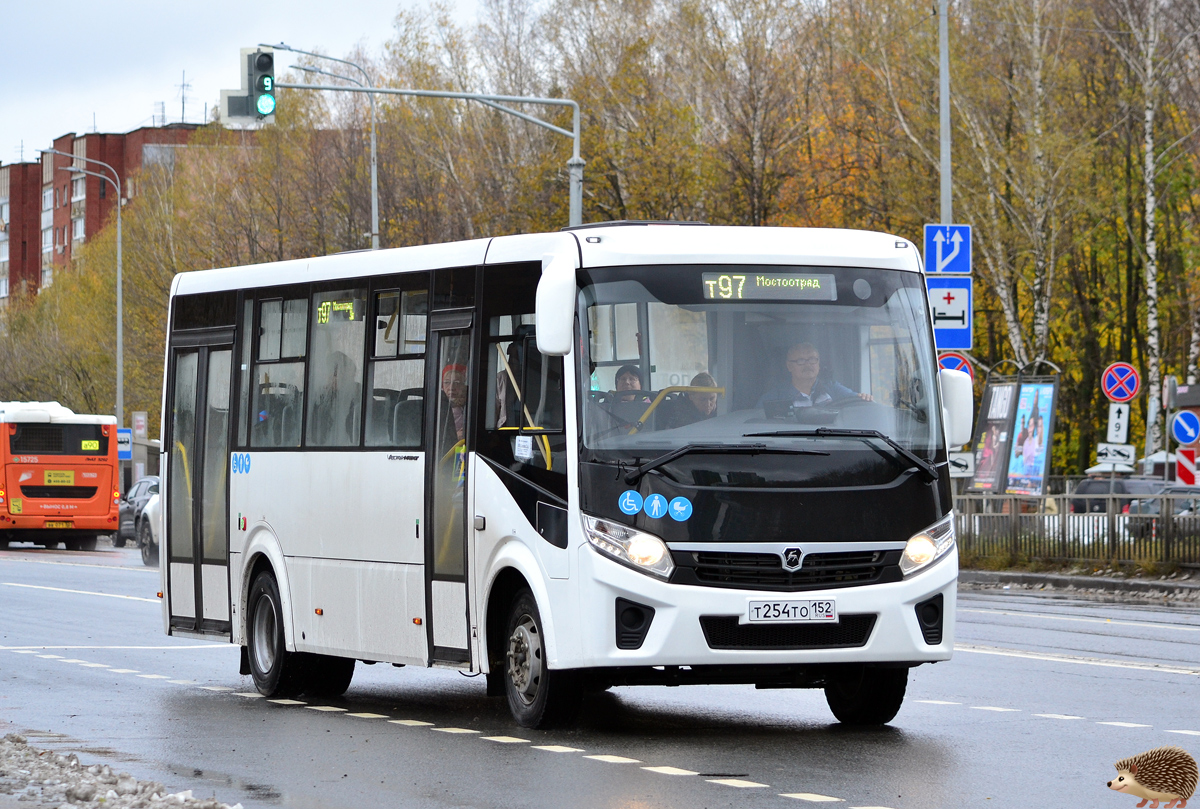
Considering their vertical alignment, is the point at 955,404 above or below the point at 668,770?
above

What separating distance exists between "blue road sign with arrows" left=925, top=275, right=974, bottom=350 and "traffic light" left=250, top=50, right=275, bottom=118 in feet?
27.0

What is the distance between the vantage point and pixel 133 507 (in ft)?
172

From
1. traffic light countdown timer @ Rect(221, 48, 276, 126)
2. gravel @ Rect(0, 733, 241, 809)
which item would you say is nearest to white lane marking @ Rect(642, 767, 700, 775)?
gravel @ Rect(0, 733, 241, 809)

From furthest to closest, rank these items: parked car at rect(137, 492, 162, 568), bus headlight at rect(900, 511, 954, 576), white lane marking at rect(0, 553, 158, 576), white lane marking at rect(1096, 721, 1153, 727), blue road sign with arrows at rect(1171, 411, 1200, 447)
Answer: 1. parked car at rect(137, 492, 162, 568)
2. white lane marking at rect(0, 553, 158, 576)
3. blue road sign with arrows at rect(1171, 411, 1200, 447)
4. white lane marking at rect(1096, 721, 1153, 727)
5. bus headlight at rect(900, 511, 954, 576)

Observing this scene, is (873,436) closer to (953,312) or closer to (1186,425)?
(953,312)

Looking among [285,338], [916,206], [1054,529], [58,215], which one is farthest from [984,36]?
[58,215]

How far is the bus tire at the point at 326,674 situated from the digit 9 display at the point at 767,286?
435cm

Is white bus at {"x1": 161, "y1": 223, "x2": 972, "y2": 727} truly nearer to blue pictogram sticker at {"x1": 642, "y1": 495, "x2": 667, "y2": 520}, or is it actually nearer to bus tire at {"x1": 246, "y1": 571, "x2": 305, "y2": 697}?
blue pictogram sticker at {"x1": 642, "y1": 495, "x2": 667, "y2": 520}

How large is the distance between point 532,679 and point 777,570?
149 centimetres

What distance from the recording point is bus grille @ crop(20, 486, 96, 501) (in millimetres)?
47531

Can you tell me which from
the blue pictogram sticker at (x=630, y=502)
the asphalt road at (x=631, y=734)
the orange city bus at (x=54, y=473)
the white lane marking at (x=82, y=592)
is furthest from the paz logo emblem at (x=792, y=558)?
the orange city bus at (x=54, y=473)

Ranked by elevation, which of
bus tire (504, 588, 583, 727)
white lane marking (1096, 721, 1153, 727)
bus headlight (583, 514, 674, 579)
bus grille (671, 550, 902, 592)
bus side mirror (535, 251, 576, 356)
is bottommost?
white lane marking (1096, 721, 1153, 727)

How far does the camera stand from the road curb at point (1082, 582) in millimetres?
25297

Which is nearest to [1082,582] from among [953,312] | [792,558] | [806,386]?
[953,312]
